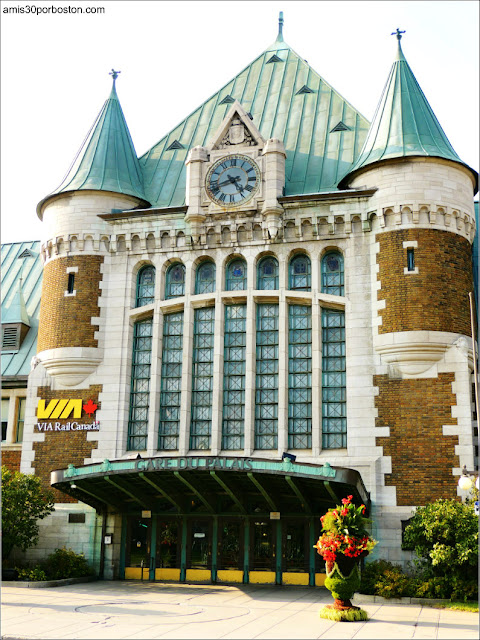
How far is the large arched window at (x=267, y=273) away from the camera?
2847 centimetres

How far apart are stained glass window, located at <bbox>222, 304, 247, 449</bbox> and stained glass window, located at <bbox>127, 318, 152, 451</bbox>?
3.11 meters

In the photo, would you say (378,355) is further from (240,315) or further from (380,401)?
(240,315)

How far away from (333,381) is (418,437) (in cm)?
365

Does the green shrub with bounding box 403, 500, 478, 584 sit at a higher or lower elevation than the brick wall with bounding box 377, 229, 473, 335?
lower

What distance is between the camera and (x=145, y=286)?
29922 millimetres

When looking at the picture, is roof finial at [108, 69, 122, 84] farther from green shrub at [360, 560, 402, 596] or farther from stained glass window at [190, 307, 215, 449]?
green shrub at [360, 560, 402, 596]

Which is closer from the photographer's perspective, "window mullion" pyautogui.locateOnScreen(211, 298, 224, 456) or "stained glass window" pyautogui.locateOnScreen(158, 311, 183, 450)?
"window mullion" pyautogui.locateOnScreen(211, 298, 224, 456)

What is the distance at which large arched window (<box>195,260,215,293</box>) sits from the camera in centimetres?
2905

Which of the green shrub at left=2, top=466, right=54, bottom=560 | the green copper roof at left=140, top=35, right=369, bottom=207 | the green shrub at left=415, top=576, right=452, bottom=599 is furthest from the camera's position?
the green copper roof at left=140, top=35, right=369, bottom=207

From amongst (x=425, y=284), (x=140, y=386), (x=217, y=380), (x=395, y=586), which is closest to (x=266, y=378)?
(x=217, y=380)

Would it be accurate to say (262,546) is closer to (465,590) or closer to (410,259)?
(465,590)

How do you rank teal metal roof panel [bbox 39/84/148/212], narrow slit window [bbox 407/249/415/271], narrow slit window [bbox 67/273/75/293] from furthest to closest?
1. teal metal roof panel [bbox 39/84/148/212]
2. narrow slit window [bbox 67/273/75/293]
3. narrow slit window [bbox 407/249/415/271]

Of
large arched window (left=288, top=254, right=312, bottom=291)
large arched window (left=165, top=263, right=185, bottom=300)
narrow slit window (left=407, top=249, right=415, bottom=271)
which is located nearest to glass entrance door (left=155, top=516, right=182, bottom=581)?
large arched window (left=165, top=263, right=185, bottom=300)

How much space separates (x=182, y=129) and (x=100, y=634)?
77.9ft
